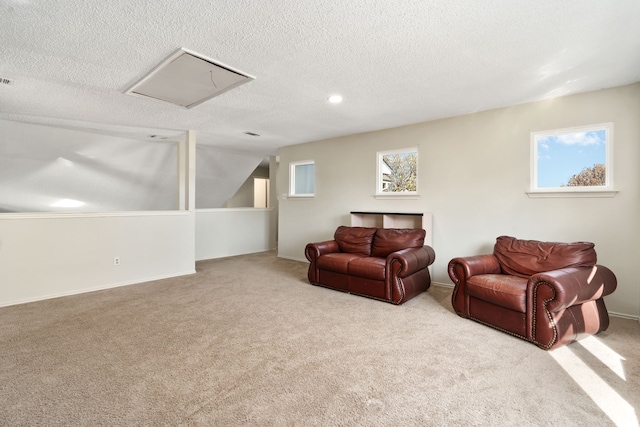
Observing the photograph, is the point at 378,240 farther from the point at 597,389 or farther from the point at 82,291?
the point at 82,291

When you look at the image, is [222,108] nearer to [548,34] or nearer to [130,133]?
[130,133]

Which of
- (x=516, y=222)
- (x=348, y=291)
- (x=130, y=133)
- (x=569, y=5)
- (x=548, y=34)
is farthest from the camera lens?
(x=130, y=133)

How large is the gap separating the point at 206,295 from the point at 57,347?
1.57 metres

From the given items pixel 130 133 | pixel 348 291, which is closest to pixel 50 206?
pixel 130 133

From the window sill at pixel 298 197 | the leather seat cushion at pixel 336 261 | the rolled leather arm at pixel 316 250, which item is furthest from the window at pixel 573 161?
the window sill at pixel 298 197

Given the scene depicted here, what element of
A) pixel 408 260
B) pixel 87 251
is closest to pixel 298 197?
pixel 408 260

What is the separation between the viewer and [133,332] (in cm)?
274

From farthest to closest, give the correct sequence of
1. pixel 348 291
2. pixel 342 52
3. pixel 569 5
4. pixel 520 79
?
1. pixel 348 291
2. pixel 520 79
3. pixel 342 52
4. pixel 569 5

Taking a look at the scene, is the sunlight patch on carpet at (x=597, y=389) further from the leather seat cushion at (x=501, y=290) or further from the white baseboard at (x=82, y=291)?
the white baseboard at (x=82, y=291)

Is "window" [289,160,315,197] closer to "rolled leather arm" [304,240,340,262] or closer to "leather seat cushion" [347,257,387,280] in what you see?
"rolled leather arm" [304,240,340,262]

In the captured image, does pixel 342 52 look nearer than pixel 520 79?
Yes

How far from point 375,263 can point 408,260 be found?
1.34 ft

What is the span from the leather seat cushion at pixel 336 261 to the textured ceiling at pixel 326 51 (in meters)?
1.94

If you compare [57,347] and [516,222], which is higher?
[516,222]
